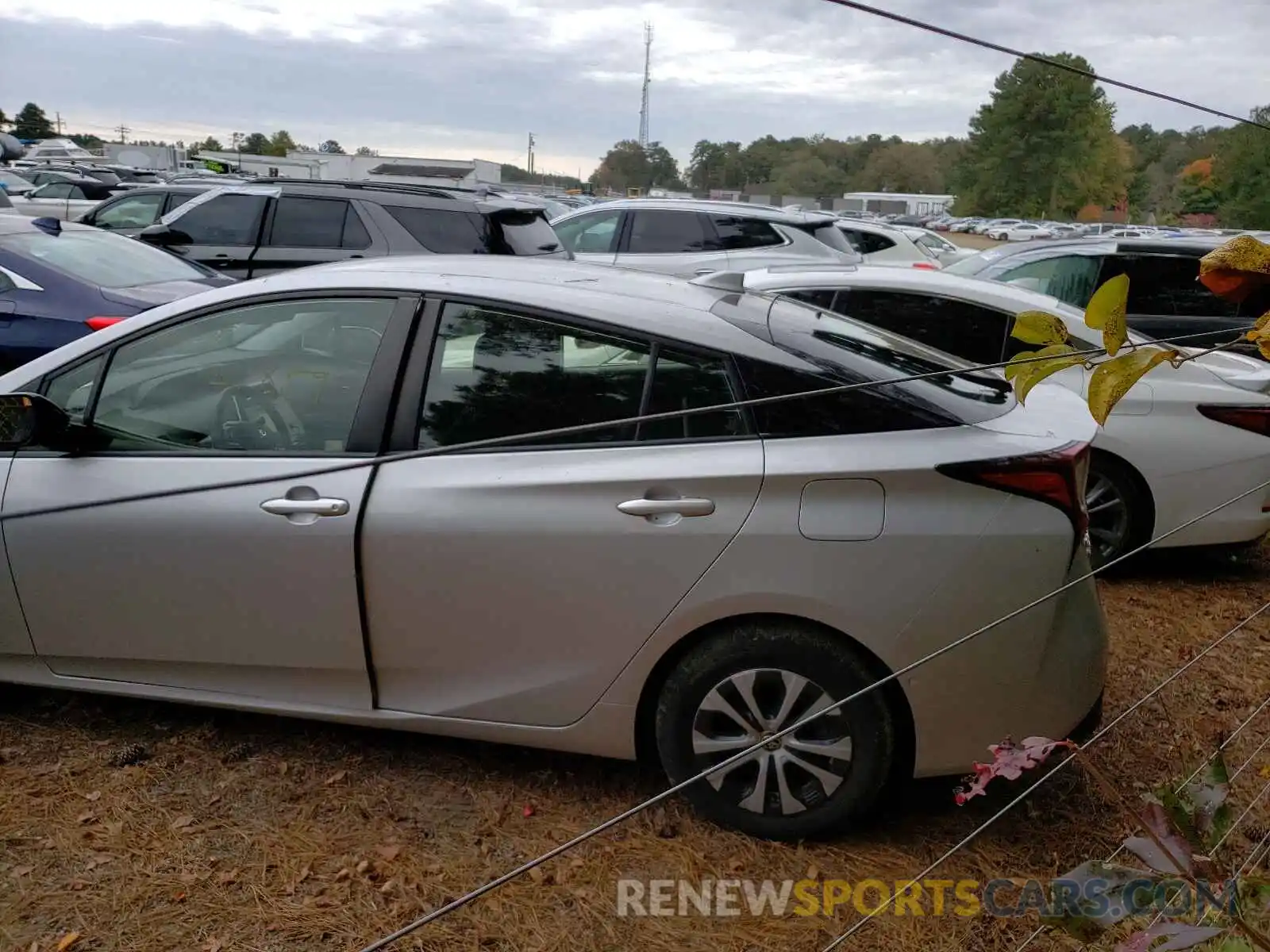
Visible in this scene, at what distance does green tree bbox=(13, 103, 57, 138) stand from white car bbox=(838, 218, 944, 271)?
80.1 m

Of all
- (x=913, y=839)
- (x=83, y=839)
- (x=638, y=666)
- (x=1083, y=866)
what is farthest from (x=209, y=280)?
(x=1083, y=866)

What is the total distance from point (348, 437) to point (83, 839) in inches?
51.7

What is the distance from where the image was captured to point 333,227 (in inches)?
384

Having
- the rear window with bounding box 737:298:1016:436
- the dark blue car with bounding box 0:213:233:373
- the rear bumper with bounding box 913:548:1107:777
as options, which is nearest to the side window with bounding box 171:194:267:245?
the dark blue car with bounding box 0:213:233:373

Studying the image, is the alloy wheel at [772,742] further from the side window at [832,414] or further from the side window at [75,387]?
the side window at [75,387]

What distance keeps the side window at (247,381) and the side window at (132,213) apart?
1080cm

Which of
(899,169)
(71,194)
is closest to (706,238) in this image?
(71,194)

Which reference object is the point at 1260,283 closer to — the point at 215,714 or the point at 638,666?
the point at 638,666

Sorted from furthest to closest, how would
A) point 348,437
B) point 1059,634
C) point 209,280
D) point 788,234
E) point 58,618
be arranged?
point 788,234
point 209,280
point 58,618
point 348,437
point 1059,634

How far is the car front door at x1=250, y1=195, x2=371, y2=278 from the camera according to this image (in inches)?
381

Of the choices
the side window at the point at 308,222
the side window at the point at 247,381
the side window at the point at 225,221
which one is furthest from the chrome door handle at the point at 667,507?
the side window at the point at 225,221

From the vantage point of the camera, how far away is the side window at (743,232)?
1070cm

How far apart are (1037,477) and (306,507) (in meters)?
1.96

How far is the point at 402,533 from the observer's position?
2.94m
